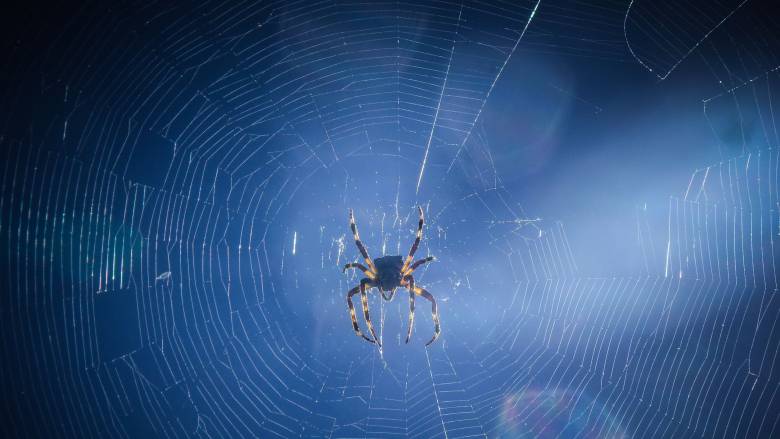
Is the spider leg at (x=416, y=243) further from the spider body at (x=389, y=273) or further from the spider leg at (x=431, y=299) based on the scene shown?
the spider leg at (x=431, y=299)

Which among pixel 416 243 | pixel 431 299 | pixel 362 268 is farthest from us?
pixel 362 268

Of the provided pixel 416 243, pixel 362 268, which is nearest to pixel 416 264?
pixel 416 243

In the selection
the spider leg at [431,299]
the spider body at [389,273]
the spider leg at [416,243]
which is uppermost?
the spider leg at [416,243]

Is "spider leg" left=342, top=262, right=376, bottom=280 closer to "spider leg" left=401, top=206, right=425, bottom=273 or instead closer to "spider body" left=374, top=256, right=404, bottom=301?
"spider body" left=374, top=256, right=404, bottom=301

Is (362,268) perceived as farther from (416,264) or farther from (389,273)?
(416,264)

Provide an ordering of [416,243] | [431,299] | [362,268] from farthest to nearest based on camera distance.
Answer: [362,268]
[431,299]
[416,243]

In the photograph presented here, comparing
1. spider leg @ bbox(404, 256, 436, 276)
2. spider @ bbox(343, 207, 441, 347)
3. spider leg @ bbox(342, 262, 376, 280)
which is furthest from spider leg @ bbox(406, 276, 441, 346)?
spider leg @ bbox(342, 262, 376, 280)

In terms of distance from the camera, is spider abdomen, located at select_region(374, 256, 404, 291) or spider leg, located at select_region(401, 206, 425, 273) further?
spider abdomen, located at select_region(374, 256, 404, 291)

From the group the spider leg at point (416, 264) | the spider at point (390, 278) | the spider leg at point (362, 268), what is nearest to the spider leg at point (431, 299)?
the spider at point (390, 278)

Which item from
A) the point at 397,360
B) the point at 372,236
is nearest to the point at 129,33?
the point at 372,236

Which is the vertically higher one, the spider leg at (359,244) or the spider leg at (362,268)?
the spider leg at (359,244)

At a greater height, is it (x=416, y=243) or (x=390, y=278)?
(x=416, y=243)
